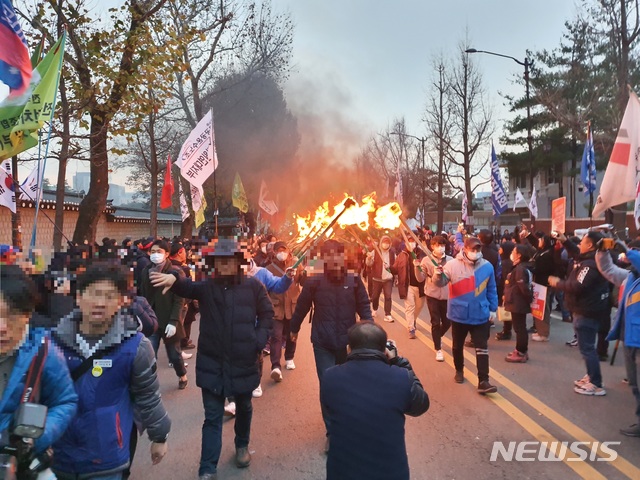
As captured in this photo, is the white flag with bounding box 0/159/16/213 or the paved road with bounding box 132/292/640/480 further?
the white flag with bounding box 0/159/16/213

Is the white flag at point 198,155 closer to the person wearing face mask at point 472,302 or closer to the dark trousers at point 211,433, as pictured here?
the person wearing face mask at point 472,302

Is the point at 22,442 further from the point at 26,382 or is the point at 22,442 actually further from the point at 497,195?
the point at 497,195

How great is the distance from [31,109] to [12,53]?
2.31 feet

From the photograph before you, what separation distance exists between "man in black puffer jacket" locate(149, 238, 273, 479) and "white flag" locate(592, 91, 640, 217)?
18.9 feet

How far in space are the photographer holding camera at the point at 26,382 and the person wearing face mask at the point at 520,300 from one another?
253 inches

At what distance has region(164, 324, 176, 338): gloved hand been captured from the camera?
550cm

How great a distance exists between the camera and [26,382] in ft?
6.67

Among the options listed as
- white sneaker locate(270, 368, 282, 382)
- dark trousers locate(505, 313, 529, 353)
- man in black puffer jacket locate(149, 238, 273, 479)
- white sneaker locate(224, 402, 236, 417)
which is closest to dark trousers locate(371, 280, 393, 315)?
dark trousers locate(505, 313, 529, 353)

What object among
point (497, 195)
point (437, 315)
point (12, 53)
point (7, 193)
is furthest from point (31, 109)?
point (497, 195)

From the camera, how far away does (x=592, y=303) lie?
5.67 meters

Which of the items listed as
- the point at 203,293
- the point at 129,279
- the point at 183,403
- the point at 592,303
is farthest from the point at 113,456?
the point at 592,303

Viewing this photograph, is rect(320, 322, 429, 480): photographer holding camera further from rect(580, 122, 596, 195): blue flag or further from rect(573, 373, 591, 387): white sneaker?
rect(580, 122, 596, 195): blue flag

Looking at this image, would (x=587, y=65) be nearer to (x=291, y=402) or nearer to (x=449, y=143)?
(x=449, y=143)

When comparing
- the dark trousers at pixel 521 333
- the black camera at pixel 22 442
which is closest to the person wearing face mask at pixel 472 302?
the dark trousers at pixel 521 333
